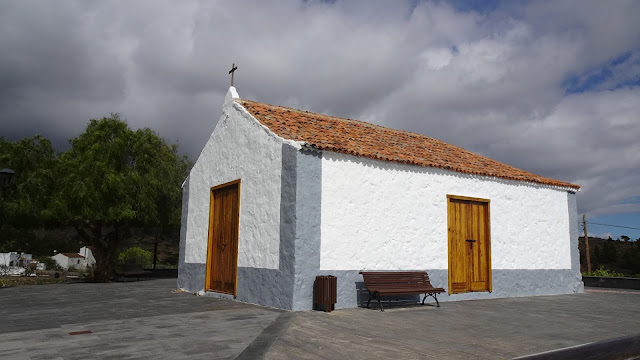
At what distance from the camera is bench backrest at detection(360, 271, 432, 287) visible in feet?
30.5

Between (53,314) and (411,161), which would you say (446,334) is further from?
(53,314)

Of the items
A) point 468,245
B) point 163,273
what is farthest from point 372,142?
point 163,273

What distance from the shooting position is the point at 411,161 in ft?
35.8

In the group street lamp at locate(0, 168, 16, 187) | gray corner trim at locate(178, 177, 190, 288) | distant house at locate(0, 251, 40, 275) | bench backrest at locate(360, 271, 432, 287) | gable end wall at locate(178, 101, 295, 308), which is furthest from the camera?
distant house at locate(0, 251, 40, 275)

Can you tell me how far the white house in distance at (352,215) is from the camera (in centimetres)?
930

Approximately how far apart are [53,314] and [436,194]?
849 centimetres

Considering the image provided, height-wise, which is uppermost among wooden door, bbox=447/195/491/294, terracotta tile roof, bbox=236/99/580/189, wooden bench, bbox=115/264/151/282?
terracotta tile roof, bbox=236/99/580/189

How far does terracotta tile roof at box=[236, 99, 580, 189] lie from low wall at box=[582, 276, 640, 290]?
585cm

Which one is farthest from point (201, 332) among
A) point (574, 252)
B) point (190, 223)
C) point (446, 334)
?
point (574, 252)

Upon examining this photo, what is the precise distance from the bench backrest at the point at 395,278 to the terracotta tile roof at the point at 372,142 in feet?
8.36

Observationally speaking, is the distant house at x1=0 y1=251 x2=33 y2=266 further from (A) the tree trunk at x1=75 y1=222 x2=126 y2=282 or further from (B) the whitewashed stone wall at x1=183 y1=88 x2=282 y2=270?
(B) the whitewashed stone wall at x1=183 y1=88 x2=282 y2=270

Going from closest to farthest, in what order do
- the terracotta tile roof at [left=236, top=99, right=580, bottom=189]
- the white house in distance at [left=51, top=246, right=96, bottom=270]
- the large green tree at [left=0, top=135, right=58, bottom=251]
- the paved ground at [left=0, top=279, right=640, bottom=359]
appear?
the paved ground at [left=0, top=279, right=640, bottom=359] → the terracotta tile roof at [left=236, top=99, right=580, bottom=189] → the large green tree at [left=0, top=135, right=58, bottom=251] → the white house in distance at [left=51, top=246, right=96, bottom=270]

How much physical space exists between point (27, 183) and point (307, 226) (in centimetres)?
1485

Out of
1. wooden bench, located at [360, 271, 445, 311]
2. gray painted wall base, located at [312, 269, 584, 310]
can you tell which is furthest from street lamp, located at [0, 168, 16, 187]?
wooden bench, located at [360, 271, 445, 311]
